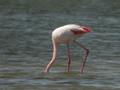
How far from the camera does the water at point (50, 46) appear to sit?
15547 mm

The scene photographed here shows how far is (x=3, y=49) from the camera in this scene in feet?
69.9

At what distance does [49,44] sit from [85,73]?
5684 mm

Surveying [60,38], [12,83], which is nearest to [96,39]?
[60,38]

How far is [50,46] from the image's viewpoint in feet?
72.4

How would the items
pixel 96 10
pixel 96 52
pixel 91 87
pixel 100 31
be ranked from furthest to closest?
pixel 96 10 < pixel 100 31 < pixel 96 52 < pixel 91 87

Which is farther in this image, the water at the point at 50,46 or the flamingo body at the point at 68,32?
the flamingo body at the point at 68,32

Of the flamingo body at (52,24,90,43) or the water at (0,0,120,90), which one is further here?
the flamingo body at (52,24,90,43)

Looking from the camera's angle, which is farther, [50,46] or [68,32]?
[50,46]

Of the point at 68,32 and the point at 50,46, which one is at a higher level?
the point at 68,32

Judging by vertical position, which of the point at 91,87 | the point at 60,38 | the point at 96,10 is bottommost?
the point at 91,87

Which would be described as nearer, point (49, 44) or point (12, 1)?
point (49, 44)

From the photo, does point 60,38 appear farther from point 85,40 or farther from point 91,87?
point 85,40

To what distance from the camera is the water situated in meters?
15.5

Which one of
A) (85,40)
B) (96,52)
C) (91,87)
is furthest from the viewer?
(85,40)
